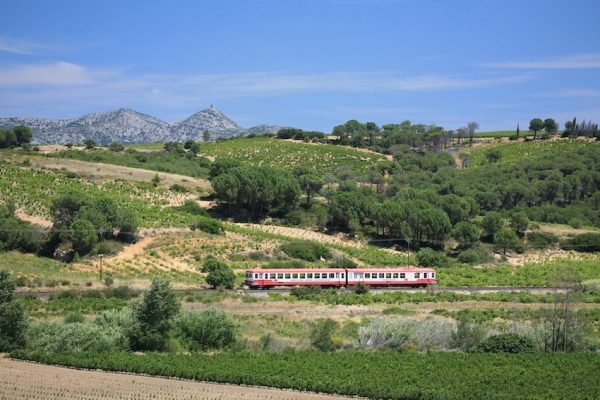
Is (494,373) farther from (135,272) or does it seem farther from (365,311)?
(135,272)

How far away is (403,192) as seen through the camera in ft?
309

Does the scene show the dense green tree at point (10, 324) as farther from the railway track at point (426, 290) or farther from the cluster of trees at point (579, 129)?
the cluster of trees at point (579, 129)

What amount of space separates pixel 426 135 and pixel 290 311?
5402 inches

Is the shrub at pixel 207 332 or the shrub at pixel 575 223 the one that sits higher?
the shrub at pixel 575 223

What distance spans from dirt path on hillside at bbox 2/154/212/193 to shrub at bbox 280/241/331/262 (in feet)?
102

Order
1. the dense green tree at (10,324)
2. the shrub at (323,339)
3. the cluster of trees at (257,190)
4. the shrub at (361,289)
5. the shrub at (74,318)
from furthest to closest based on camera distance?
1. the cluster of trees at (257,190)
2. the shrub at (361,289)
3. the shrub at (74,318)
4. the shrub at (323,339)
5. the dense green tree at (10,324)

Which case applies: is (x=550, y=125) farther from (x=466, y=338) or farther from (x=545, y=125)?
(x=466, y=338)

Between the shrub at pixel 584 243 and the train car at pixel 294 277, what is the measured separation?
134ft

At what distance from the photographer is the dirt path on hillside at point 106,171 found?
93375 millimetres

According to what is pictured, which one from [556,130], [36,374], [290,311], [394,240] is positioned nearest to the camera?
[36,374]

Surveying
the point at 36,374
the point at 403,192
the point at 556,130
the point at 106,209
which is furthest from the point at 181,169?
the point at 556,130

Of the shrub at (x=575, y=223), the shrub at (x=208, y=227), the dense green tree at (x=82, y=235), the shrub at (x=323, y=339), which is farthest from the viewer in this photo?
the shrub at (x=575, y=223)

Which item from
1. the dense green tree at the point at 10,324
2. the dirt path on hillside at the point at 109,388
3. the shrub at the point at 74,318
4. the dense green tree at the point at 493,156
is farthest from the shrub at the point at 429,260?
the dense green tree at the point at 493,156

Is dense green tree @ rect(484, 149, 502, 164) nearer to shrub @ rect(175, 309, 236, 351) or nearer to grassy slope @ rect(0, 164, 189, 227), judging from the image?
grassy slope @ rect(0, 164, 189, 227)
